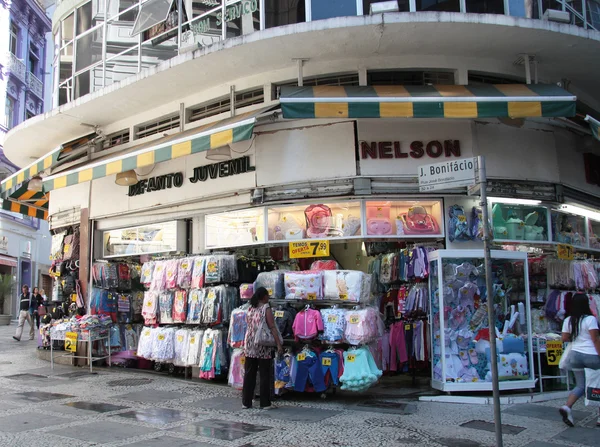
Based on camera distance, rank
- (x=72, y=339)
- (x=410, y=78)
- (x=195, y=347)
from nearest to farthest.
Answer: (x=195, y=347)
(x=410, y=78)
(x=72, y=339)

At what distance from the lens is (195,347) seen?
991 centimetres

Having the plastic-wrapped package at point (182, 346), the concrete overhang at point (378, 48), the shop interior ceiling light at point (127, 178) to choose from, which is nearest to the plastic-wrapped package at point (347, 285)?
the plastic-wrapped package at point (182, 346)

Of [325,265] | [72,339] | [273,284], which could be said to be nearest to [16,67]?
[72,339]

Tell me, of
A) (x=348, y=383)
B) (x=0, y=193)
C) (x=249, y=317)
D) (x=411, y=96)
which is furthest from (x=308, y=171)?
(x=0, y=193)

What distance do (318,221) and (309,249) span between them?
0.52 m

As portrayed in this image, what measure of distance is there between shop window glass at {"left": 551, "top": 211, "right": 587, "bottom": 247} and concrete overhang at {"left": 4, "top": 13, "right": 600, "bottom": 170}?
95.9 inches

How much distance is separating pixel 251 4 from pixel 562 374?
7.99m

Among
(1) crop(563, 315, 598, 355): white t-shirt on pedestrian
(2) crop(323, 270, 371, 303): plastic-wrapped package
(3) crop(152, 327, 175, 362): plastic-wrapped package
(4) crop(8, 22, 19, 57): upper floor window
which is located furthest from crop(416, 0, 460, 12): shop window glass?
(4) crop(8, 22, 19, 57): upper floor window

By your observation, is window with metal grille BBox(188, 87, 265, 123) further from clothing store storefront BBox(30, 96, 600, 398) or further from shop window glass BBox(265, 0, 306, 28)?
shop window glass BBox(265, 0, 306, 28)

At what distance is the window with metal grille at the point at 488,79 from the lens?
10117 millimetres

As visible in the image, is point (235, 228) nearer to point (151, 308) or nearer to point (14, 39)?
point (151, 308)

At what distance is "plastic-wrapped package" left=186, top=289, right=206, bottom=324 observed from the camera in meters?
10.0

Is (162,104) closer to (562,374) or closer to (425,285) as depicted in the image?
(425,285)

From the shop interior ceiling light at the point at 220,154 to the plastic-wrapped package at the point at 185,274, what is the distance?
189 cm
